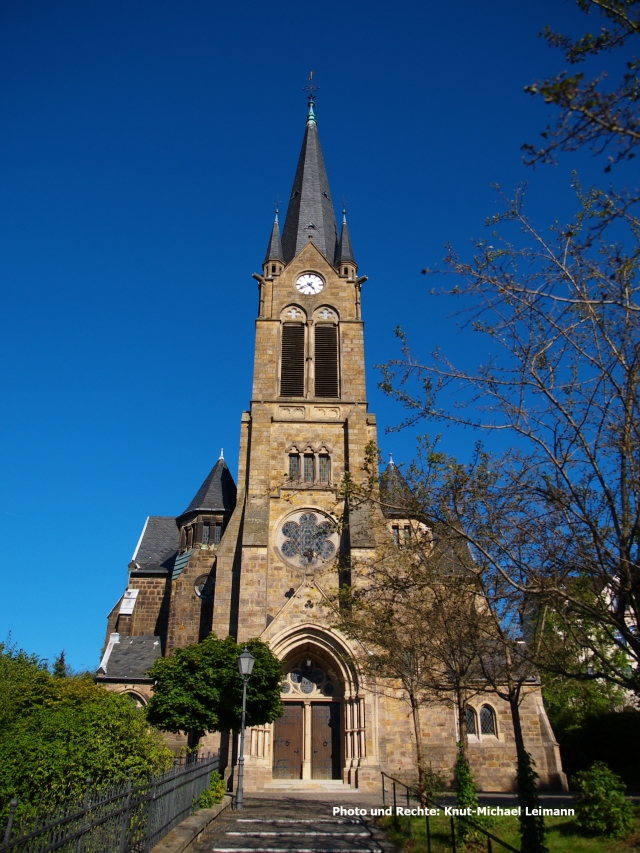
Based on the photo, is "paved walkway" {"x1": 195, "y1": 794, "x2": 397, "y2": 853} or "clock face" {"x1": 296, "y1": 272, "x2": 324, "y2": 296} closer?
"paved walkway" {"x1": 195, "y1": 794, "x2": 397, "y2": 853}

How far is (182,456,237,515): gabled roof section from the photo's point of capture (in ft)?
98.3

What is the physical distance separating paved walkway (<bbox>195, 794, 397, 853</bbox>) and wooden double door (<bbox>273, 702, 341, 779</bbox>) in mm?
5728

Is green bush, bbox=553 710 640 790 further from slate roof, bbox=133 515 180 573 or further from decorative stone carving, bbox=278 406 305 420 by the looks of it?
slate roof, bbox=133 515 180 573

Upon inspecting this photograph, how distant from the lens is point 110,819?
735 cm

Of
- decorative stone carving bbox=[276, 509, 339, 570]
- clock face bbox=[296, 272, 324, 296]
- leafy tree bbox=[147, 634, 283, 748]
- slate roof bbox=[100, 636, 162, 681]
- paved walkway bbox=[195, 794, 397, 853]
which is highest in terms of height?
clock face bbox=[296, 272, 324, 296]

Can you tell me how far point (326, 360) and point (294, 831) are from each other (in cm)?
2070

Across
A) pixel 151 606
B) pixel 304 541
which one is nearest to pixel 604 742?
pixel 304 541

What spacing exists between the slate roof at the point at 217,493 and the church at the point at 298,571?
0.08 metres

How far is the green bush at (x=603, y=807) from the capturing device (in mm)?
10430

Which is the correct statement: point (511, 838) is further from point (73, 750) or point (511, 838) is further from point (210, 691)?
point (210, 691)

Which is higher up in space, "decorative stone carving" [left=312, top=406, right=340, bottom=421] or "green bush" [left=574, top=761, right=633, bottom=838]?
"decorative stone carving" [left=312, top=406, right=340, bottom=421]

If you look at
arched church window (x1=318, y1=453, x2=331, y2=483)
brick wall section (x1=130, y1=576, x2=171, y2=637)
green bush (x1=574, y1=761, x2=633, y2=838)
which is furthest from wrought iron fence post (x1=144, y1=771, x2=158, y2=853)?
brick wall section (x1=130, y1=576, x2=171, y2=637)

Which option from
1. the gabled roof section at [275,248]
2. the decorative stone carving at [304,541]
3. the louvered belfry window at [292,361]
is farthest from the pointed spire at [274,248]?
the decorative stone carving at [304,541]

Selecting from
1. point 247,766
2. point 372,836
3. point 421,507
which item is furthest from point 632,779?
point 421,507
